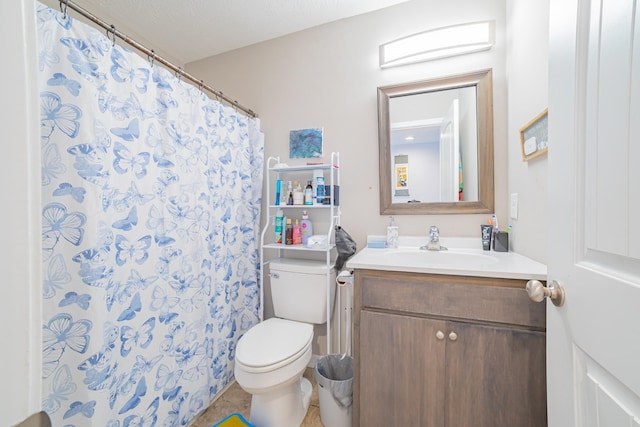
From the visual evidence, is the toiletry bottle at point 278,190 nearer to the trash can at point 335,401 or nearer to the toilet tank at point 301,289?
the toilet tank at point 301,289

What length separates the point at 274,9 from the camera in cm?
161

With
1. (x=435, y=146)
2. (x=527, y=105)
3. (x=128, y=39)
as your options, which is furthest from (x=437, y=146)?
Result: (x=128, y=39)

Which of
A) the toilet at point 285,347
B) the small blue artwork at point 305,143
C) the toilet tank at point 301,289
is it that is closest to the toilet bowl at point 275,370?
the toilet at point 285,347

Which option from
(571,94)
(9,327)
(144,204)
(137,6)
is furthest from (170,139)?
(571,94)

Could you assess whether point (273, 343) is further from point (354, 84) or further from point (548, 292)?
point (354, 84)

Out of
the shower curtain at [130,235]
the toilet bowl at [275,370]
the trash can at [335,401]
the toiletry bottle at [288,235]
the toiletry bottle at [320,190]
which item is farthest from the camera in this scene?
the toiletry bottle at [288,235]

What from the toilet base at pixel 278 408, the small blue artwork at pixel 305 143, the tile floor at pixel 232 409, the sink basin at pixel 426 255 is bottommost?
the tile floor at pixel 232 409

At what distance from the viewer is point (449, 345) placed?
999 millimetres

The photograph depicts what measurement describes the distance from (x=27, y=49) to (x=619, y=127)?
2.81 feet

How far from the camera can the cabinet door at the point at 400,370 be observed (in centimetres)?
102

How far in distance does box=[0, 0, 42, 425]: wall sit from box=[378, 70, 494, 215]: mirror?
1502 millimetres

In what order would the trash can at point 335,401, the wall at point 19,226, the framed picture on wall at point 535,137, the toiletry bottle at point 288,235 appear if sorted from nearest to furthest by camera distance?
the wall at point 19,226, the framed picture on wall at point 535,137, the trash can at point 335,401, the toiletry bottle at point 288,235

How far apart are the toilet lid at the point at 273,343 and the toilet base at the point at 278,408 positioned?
7.9 inches

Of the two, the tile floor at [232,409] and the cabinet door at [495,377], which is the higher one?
the cabinet door at [495,377]
